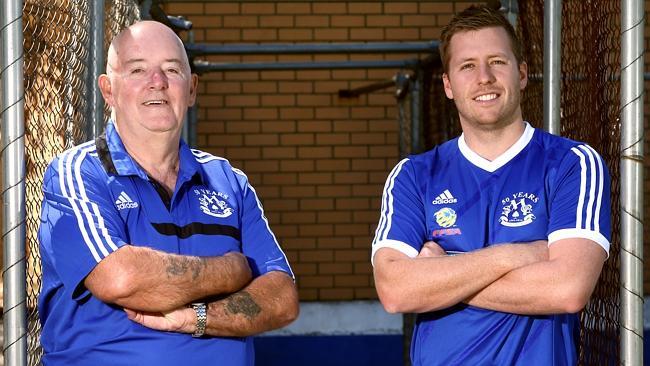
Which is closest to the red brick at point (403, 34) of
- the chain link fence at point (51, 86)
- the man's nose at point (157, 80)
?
the chain link fence at point (51, 86)

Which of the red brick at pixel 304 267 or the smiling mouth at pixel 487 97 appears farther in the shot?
the red brick at pixel 304 267

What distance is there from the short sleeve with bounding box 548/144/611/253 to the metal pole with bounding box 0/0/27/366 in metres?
1.39

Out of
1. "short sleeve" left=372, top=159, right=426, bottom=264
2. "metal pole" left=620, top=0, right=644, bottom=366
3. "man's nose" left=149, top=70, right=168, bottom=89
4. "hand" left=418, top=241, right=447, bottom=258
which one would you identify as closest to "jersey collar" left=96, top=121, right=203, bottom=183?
"man's nose" left=149, top=70, right=168, bottom=89

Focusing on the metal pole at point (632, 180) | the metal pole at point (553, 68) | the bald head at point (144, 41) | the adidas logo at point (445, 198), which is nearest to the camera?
the metal pole at point (632, 180)

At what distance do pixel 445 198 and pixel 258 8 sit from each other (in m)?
4.46

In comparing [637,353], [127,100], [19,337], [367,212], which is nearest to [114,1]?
[127,100]

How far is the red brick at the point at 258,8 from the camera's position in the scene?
22.9ft

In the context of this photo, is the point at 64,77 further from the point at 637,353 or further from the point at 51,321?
the point at 637,353

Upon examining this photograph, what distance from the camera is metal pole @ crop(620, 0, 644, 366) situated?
268cm

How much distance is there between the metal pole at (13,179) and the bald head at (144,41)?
0.49 meters

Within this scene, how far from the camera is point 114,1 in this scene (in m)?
4.12

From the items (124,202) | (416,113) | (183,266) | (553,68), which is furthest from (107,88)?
(416,113)

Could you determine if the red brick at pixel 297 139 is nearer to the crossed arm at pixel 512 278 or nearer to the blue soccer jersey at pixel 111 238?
the blue soccer jersey at pixel 111 238

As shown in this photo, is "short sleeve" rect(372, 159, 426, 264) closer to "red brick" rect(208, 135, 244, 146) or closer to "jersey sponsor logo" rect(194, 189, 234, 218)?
"jersey sponsor logo" rect(194, 189, 234, 218)
